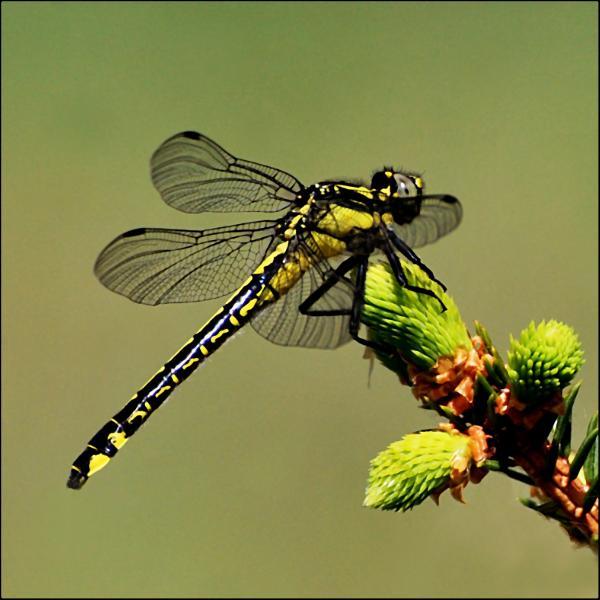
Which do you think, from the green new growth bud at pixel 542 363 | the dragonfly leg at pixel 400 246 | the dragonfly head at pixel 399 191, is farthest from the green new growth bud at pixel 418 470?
the dragonfly head at pixel 399 191

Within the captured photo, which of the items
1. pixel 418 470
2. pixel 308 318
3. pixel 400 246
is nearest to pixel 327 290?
pixel 308 318

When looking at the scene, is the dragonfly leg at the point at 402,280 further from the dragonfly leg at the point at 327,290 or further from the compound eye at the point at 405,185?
the compound eye at the point at 405,185

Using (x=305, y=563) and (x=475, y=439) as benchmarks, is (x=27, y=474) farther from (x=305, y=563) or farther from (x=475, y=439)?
(x=475, y=439)

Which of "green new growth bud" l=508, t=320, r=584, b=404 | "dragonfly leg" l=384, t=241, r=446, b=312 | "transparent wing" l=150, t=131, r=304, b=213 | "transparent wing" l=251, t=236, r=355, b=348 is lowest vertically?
"green new growth bud" l=508, t=320, r=584, b=404

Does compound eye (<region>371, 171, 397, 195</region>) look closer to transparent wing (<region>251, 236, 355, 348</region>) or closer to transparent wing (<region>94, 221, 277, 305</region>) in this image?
transparent wing (<region>251, 236, 355, 348</region>)

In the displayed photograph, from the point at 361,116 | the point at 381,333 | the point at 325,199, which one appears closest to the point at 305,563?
the point at 325,199

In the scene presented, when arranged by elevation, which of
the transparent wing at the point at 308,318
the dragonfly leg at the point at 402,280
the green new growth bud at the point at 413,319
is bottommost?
the green new growth bud at the point at 413,319

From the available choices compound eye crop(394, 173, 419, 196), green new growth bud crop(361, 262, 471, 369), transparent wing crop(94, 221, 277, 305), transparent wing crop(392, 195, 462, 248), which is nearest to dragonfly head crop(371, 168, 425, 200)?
compound eye crop(394, 173, 419, 196)
